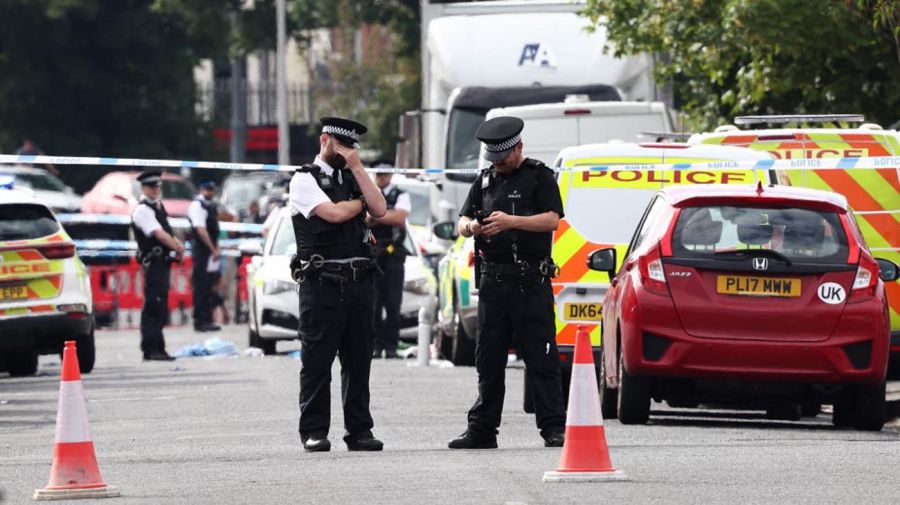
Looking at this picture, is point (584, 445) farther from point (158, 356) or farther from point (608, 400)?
point (158, 356)

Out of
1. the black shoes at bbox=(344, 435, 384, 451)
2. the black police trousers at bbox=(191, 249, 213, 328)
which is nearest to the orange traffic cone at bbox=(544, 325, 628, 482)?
the black shoes at bbox=(344, 435, 384, 451)

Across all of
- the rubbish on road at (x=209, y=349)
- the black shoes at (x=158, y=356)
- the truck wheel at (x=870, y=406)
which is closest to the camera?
the truck wheel at (x=870, y=406)

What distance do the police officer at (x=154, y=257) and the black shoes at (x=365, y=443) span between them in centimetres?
1020

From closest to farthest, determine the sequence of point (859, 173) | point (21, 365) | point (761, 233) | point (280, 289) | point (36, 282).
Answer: point (761, 233) → point (859, 173) → point (36, 282) → point (21, 365) → point (280, 289)

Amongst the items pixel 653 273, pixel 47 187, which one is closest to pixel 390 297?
pixel 653 273

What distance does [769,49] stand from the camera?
2275 cm

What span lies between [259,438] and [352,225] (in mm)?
1706

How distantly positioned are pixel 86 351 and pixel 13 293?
3.68ft

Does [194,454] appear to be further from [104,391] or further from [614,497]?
[104,391]

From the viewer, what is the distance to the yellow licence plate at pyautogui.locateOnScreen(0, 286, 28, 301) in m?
20.2

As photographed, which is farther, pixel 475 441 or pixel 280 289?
pixel 280 289

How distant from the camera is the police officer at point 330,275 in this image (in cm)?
1290

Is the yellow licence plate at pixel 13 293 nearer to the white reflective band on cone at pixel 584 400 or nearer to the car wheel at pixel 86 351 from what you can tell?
the car wheel at pixel 86 351

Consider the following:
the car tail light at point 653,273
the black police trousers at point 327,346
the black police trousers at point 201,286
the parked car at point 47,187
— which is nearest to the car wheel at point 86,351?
the car tail light at point 653,273
